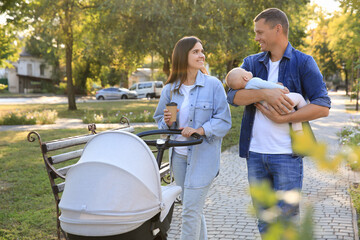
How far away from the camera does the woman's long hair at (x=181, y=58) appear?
365 centimetres

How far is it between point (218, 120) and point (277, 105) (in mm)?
867

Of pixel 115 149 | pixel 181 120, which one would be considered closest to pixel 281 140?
pixel 181 120

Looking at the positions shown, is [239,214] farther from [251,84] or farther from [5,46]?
[5,46]

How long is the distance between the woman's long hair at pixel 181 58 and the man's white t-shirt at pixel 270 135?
869 mm

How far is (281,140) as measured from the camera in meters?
2.91

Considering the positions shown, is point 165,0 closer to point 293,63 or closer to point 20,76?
point 293,63

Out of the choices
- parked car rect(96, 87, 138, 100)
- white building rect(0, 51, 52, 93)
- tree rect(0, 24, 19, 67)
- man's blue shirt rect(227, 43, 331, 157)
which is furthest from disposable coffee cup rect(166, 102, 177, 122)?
white building rect(0, 51, 52, 93)

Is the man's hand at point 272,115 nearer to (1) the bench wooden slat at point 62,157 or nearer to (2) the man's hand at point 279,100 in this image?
(2) the man's hand at point 279,100

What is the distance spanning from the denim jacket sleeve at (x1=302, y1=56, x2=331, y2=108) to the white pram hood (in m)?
1.30

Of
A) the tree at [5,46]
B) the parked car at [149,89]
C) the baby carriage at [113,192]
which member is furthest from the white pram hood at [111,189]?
the parked car at [149,89]

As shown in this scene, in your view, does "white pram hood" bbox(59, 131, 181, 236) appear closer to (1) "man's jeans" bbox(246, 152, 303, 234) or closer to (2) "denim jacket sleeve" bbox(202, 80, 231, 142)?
(1) "man's jeans" bbox(246, 152, 303, 234)

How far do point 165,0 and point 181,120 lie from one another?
18788 millimetres

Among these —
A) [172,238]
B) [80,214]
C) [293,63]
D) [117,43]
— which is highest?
[117,43]

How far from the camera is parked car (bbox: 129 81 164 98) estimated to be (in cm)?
5017
